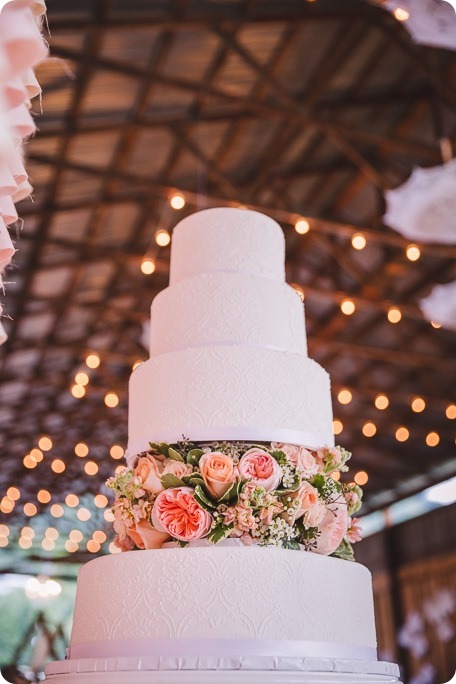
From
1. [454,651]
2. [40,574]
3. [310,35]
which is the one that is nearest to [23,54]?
[310,35]

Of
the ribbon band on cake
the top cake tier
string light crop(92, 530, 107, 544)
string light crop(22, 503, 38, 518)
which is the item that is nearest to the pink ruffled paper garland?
the ribbon band on cake

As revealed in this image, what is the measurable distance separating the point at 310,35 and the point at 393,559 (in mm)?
12397

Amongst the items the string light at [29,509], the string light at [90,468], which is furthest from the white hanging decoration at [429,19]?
the string light at [29,509]

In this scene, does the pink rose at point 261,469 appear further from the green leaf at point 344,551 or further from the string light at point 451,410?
the string light at point 451,410

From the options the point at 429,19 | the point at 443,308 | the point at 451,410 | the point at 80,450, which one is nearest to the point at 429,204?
the point at 429,19

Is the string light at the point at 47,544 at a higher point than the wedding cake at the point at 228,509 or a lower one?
higher

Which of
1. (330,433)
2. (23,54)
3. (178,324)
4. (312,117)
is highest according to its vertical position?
(312,117)

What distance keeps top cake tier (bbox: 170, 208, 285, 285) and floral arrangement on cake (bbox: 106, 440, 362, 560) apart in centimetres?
64

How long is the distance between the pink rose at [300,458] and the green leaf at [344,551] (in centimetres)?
25

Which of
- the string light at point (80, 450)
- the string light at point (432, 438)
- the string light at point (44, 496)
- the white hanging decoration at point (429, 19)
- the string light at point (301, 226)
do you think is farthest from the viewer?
the string light at point (432, 438)

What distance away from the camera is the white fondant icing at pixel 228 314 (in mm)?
2182

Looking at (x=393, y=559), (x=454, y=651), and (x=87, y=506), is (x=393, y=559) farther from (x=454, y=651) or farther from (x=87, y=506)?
(x=87, y=506)

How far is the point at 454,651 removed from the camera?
13.1 m

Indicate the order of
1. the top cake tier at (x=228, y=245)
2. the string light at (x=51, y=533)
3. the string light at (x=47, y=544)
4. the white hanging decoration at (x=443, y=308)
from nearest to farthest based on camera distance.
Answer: the top cake tier at (x=228, y=245), the white hanging decoration at (x=443, y=308), the string light at (x=51, y=533), the string light at (x=47, y=544)
